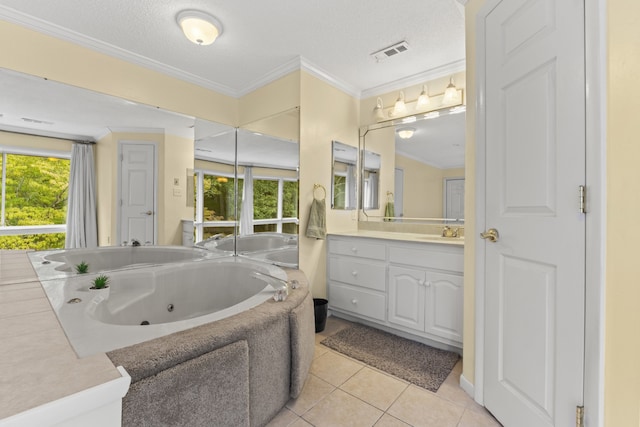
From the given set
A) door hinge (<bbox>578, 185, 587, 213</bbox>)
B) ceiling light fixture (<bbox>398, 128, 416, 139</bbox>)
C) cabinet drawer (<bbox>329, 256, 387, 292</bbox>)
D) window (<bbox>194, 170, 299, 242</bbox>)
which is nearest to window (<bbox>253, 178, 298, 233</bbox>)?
window (<bbox>194, 170, 299, 242</bbox>)

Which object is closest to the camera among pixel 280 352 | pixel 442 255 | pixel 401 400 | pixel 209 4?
pixel 280 352

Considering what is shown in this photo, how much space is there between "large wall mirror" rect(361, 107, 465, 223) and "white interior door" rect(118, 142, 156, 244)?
78.8 inches

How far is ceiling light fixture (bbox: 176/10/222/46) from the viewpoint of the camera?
175cm

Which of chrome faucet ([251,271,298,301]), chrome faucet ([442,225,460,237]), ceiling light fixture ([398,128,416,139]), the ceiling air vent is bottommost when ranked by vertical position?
chrome faucet ([251,271,298,301])

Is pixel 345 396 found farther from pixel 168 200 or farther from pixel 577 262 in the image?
pixel 168 200

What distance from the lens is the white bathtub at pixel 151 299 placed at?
3.39 feet

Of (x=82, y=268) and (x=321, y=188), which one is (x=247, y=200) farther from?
(x=82, y=268)

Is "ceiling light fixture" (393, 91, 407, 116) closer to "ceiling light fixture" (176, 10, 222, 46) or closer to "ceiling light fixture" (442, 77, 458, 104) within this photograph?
"ceiling light fixture" (442, 77, 458, 104)

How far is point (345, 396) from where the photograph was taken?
1.57 metres

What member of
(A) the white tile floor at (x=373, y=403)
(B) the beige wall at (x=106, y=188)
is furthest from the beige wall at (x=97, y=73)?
(A) the white tile floor at (x=373, y=403)

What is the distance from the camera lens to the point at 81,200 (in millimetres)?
1856

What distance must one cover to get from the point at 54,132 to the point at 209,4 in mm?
1311

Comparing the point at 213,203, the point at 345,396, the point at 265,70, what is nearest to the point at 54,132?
the point at 213,203

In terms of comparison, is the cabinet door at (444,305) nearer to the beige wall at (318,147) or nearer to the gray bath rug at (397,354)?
the gray bath rug at (397,354)
